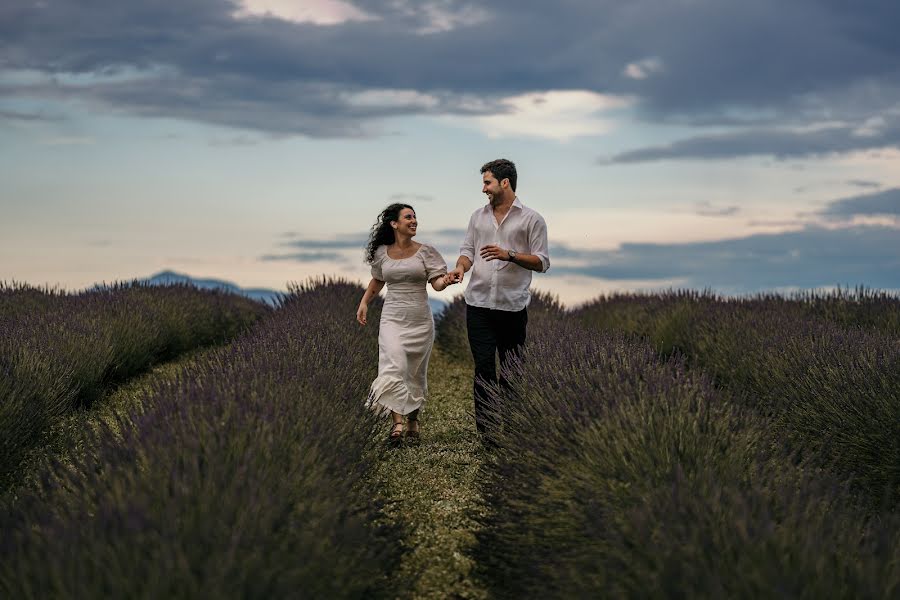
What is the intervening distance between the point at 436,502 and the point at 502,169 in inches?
81.0

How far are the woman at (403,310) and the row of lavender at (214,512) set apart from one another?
5.48 ft

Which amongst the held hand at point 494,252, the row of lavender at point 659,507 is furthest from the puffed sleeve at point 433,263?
the row of lavender at point 659,507

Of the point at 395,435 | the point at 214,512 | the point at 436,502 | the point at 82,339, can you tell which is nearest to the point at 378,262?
the point at 395,435

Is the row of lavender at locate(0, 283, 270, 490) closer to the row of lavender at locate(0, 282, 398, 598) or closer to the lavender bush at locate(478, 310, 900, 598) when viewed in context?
the row of lavender at locate(0, 282, 398, 598)

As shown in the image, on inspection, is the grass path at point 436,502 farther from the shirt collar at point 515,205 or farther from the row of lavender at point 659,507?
the shirt collar at point 515,205

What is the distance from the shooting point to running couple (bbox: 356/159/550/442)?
523 cm

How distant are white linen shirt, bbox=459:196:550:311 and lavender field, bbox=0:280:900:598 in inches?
15.2

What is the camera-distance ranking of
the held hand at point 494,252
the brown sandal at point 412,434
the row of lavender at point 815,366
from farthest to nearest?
the brown sandal at point 412,434 < the held hand at point 494,252 < the row of lavender at point 815,366

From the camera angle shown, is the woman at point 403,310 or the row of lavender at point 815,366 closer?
the row of lavender at point 815,366

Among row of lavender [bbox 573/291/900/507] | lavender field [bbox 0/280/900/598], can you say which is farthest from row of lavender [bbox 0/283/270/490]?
row of lavender [bbox 573/291/900/507]

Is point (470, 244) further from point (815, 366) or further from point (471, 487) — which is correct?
point (815, 366)

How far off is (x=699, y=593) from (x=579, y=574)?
481 mm

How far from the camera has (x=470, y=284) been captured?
5383 millimetres

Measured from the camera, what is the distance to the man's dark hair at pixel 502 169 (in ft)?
17.2
